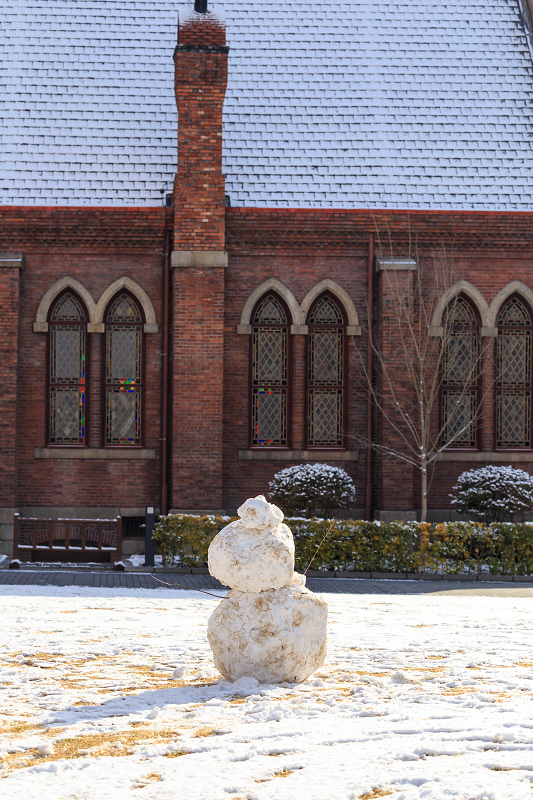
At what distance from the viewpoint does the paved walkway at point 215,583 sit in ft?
42.1

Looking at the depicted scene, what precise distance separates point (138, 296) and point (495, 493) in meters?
7.85

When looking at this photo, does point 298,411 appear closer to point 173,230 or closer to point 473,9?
point 173,230

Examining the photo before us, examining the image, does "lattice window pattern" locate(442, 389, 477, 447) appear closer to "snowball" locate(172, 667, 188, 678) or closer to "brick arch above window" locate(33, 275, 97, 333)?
"brick arch above window" locate(33, 275, 97, 333)

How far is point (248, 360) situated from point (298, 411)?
1.43m

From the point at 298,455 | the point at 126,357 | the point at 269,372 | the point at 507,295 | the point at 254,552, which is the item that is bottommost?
the point at 254,552

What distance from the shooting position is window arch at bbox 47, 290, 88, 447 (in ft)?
58.4

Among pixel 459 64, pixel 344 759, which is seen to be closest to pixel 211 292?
pixel 459 64

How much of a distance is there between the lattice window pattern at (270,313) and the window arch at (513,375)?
176 inches

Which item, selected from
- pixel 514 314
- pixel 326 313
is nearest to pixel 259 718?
pixel 326 313

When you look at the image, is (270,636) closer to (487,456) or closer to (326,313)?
(326,313)

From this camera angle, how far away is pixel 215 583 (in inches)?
518

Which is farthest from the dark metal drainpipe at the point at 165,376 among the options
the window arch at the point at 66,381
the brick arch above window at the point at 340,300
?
the brick arch above window at the point at 340,300

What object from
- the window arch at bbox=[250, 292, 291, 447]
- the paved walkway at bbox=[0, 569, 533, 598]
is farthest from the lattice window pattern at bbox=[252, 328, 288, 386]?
the paved walkway at bbox=[0, 569, 533, 598]

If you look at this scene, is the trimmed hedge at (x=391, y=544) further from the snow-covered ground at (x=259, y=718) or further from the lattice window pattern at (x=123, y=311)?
the snow-covered ground at (x=259, y=718)
